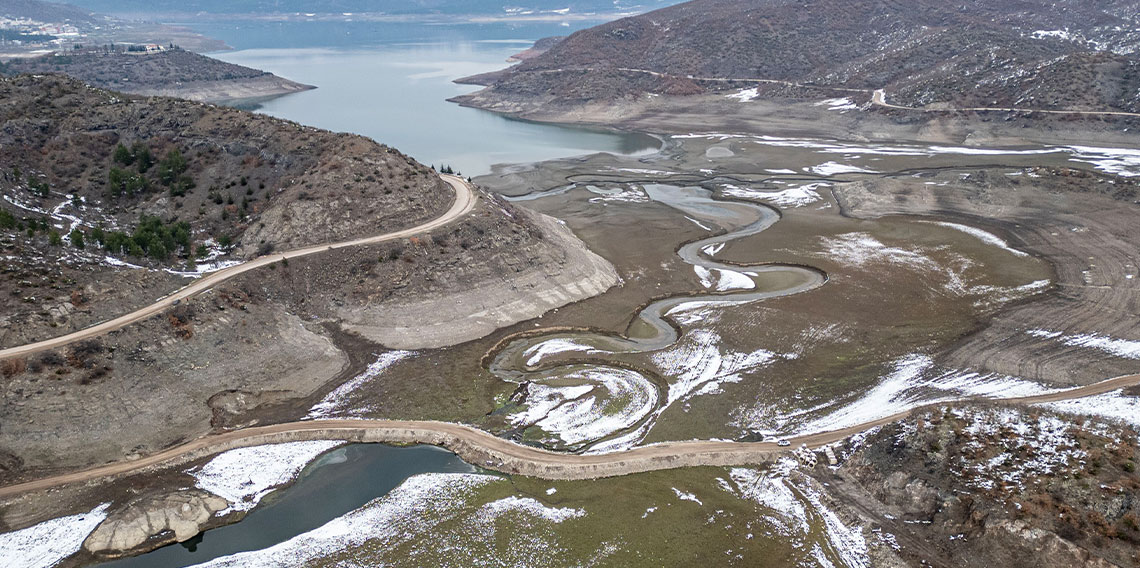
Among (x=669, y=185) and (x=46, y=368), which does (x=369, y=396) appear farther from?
(x=669, y=185)

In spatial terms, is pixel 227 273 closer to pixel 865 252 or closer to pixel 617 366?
pixel 617 366

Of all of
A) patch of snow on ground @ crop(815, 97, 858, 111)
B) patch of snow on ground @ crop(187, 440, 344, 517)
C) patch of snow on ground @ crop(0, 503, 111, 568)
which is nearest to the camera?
patch of snow on ground @ crop(0, 503, 111, 568)

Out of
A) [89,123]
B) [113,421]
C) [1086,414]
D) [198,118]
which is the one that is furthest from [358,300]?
[1086,414]

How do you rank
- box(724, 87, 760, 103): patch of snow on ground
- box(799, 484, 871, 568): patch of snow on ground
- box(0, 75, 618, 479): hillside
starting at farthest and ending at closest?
box(724, 87, 760, 103): patch of snow on ground, box(0, 75, 618, 479): hillside, box(799, 484, 871, 568): patch of snow on ground

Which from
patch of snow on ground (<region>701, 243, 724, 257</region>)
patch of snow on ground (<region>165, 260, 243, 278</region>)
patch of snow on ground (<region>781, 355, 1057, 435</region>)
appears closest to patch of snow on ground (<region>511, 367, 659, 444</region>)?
patch of snow on ground (<region>781, 355, 1057, 435</region>)

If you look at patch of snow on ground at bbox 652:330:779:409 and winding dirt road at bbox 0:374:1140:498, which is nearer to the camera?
winding dirt road at bbox 0:374:1140:498

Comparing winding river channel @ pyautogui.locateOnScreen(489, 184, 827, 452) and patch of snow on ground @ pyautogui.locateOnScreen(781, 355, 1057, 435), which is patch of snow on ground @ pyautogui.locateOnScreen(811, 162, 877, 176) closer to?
winding river channel @ pyautogui.locateOnScreen(489, 184, 827, 452)
